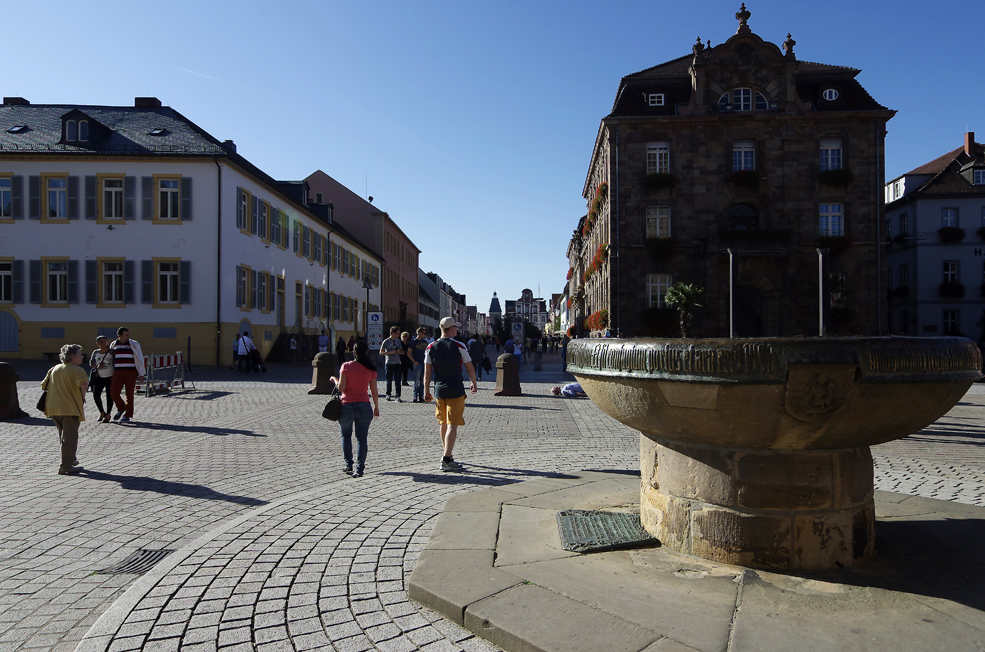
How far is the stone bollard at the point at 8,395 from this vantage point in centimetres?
1208

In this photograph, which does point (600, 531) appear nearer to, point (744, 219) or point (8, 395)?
point (8, 395)

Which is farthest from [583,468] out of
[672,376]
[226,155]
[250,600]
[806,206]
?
[806,206]

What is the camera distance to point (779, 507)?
3762 millimetres

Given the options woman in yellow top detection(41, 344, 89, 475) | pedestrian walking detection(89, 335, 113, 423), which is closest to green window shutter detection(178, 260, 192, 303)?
pedestrian walking detection(89, 335, 113, 423)

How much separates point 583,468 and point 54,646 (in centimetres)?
508

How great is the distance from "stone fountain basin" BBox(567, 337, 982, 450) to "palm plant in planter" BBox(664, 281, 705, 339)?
1024 inches

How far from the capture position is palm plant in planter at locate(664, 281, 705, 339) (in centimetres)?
3044

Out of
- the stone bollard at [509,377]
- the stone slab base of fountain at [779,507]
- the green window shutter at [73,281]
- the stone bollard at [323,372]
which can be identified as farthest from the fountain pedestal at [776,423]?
the green window shutter at [73,281]

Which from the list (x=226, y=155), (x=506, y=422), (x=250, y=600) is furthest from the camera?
(x=226, y=155)

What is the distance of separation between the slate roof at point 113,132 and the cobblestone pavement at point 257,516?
1997 cm

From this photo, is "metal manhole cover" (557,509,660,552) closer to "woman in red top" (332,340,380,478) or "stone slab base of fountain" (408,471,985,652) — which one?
"stone slab base of fountain" (408,471,985,652)

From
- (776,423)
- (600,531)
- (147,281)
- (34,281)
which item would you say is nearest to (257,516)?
(600,531)

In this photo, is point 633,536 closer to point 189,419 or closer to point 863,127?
point 189,419

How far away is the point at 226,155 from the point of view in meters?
28.3
